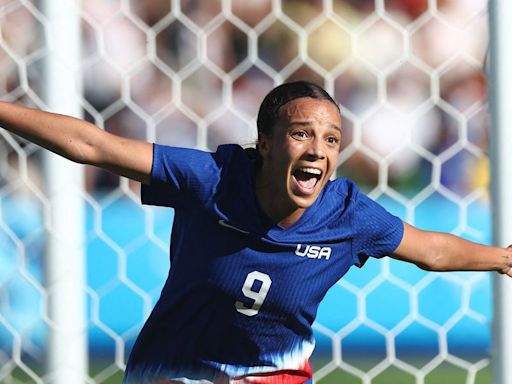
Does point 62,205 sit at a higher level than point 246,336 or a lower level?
higher

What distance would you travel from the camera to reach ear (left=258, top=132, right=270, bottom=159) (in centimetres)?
207

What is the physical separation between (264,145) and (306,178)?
0.11 m

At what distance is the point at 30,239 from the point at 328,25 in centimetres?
135

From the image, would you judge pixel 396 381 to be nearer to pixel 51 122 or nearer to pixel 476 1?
pixel 476 1

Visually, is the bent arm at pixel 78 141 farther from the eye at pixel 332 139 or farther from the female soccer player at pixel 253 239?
the eye at pixel 332 139

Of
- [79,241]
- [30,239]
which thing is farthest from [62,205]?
[30,239]

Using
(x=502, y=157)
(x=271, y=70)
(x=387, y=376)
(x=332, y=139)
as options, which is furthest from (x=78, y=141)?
(x=387, y=376)

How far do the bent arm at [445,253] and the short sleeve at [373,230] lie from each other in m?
0.03

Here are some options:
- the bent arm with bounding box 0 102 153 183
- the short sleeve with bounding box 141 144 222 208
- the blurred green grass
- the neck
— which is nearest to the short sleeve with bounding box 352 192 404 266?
the neck

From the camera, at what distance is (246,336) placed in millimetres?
2107

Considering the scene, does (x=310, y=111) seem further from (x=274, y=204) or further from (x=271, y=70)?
(x=271, y=70)

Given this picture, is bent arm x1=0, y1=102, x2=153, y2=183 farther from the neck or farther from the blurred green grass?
the blurred green grass

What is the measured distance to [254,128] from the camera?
3.07 meters

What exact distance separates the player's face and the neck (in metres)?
0.04
